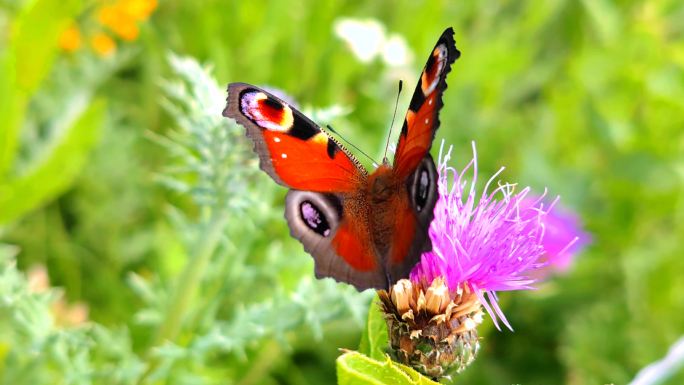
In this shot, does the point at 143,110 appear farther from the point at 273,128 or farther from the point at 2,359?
the point at 273,128

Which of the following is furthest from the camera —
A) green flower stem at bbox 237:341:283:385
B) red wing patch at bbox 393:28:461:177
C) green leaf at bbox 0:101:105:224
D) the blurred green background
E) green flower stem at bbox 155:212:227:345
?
green flower stem at bbox 237:341:283:385

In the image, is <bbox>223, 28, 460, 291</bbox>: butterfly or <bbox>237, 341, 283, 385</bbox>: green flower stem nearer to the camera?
<bbox>223, 28, 460, 291</bbox>: butterfly

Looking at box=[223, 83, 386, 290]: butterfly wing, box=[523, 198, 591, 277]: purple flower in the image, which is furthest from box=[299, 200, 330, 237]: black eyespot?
box=[523, 198, 591, 277]: purple flower

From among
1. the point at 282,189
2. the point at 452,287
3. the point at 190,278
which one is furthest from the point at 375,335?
the point at 282,189

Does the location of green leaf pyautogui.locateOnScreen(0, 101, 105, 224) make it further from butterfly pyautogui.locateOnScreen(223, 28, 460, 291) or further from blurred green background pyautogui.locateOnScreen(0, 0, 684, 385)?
butterfly pyautogui.locateOnScreen(223, 28, 460, 291)

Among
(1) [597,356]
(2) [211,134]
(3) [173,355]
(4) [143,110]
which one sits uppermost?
(4) [143,110]

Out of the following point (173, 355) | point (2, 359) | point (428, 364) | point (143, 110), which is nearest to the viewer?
point (428, 364)

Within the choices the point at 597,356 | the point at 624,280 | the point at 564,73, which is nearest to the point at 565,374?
the point at 597,356
